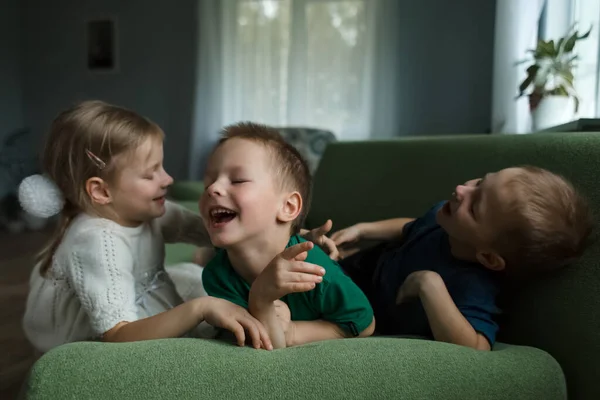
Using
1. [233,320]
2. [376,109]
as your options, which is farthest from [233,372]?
[376,109]

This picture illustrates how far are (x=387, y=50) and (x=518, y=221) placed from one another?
3.35 m

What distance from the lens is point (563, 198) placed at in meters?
0.97

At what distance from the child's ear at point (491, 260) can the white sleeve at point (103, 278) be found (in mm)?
724

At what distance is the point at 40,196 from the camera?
1.13m

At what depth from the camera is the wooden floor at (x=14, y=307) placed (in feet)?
5.67

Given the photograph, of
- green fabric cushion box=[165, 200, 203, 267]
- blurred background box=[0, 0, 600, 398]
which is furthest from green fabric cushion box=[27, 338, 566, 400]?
blurred background box=[0, 0, 600, 398]

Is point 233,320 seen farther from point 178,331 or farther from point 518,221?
point 518,221

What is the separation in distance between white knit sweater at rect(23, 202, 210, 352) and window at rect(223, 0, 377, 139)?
3.07 m

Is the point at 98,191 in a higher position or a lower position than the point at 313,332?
higher

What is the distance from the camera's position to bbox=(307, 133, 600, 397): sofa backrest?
92 cm

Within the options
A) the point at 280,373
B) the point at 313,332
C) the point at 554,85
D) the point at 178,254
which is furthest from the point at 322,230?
the point at 554,85

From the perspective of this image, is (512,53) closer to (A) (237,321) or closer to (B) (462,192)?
(B) (462,192)

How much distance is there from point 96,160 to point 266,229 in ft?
1.42

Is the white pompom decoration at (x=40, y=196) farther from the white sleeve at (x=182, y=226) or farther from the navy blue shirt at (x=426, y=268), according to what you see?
the navy blue shirt at (x=426, y=268)
